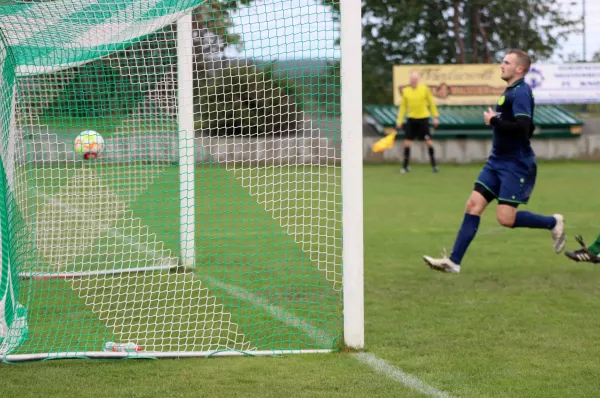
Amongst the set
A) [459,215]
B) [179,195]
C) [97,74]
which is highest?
[97,74]

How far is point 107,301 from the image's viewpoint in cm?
672

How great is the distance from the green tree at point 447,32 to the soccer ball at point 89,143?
50.1 ft

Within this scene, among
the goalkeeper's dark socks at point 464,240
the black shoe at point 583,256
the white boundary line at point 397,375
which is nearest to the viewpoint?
the white boundary line at point 397,375

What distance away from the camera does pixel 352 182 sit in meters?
5.27

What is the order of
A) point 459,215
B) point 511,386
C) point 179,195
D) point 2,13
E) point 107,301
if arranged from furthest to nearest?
point 459,215
point 179,195
point 107,301
point 2,13
point 511,386

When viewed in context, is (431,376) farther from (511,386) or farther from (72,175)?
(72,175)

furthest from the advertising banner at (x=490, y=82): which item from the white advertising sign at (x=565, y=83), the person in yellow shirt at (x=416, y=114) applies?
the person in yellow shirt at (x=416, y=114)

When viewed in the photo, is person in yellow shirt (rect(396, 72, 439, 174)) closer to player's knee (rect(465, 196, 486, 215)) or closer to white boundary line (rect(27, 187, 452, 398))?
player's knee (rect(465, 196, 486, 215))

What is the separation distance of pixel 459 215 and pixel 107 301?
6.75 meters

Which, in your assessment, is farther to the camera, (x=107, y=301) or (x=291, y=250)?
(x=291, y=250)

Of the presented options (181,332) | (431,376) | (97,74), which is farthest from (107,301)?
(431,376)

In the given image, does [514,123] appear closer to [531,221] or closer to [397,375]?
[531,221]

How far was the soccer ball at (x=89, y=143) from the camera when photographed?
7.12 meters

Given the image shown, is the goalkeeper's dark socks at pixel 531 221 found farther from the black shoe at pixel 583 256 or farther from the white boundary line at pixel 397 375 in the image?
the white boundary line at pixel 397 375
